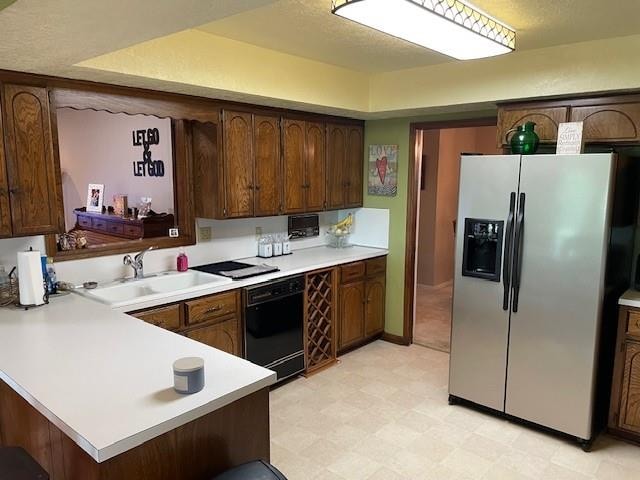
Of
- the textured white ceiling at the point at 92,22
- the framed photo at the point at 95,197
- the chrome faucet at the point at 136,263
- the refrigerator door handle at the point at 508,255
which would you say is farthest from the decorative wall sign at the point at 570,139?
the framed photo at the point at 95,197

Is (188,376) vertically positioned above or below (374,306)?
above

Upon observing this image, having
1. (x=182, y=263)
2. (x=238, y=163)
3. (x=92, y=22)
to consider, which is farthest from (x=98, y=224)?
(x=92, y=22)

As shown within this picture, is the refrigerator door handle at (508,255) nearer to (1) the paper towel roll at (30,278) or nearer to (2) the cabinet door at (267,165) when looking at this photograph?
(2) the cabinet door at (267,165)

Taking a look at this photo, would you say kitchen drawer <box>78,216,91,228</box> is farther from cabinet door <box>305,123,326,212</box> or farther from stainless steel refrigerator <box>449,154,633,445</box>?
stainless steel refrigerator <box>449,154,633,445</box>

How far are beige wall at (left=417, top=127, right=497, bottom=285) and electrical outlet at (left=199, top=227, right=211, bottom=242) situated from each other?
133 inches

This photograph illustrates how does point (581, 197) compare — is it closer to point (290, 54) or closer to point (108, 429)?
point (290, 54)

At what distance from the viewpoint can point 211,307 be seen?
119 inches

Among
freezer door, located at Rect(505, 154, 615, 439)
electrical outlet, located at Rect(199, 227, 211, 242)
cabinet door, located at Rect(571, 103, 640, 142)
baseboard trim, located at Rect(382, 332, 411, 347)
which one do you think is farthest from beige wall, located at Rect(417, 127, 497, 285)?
electrical outlet, located at Rect(199, 227, 211, 242)

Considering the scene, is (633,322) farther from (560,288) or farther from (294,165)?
(294,165)

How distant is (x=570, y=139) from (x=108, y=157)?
14.9 feet

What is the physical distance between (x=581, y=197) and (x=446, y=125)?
5.34 ft

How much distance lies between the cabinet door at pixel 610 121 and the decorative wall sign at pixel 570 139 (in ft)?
0.83

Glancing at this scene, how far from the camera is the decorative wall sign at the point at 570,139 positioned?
8.98ft

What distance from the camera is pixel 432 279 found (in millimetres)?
6359
